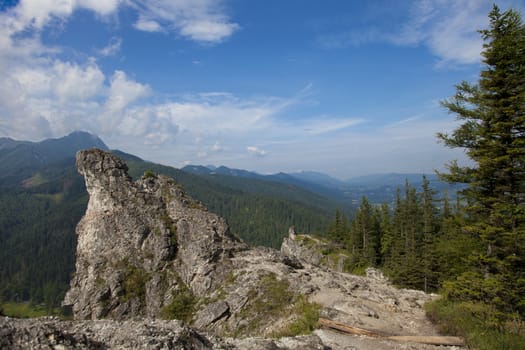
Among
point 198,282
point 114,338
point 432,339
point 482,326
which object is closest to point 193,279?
point 198,282

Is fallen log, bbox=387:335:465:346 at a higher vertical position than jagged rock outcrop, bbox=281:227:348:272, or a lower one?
higher

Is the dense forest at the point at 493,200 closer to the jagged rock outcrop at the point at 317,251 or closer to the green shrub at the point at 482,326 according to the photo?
the green shrub at the point at 482,326

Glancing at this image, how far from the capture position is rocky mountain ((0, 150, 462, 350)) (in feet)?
59.6

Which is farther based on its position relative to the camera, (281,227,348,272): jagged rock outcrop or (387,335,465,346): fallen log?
(281,227,348,272): jagged rock outcrop

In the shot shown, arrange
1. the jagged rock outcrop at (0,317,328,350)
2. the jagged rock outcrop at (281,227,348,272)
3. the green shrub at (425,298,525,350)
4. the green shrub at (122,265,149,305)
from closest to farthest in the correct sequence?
the jagged rock outcrop at (0,317,328,350) < the green shrub at (425,298,525,350) < the green shrub at (122,265,149,305) < the jagged rock outcrop at (281,227,348,272)

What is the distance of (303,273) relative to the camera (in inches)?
1134

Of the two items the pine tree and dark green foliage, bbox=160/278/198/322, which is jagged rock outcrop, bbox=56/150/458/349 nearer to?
dark green foliage, bbox=160/278/198/322

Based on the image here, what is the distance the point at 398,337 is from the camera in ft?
48.4

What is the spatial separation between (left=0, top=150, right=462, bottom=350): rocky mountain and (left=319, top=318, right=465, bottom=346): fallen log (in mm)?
336

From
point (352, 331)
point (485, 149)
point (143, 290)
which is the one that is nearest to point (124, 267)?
point (143, 290)

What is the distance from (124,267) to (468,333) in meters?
32.4

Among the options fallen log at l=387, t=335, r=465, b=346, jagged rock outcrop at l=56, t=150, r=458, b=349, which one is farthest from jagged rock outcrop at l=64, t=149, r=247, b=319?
fallen log at l=387, t=335, r=465, b=346

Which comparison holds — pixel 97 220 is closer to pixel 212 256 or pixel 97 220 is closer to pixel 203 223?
pixel 203 223

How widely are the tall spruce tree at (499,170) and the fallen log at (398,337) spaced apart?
3043 millimetres
